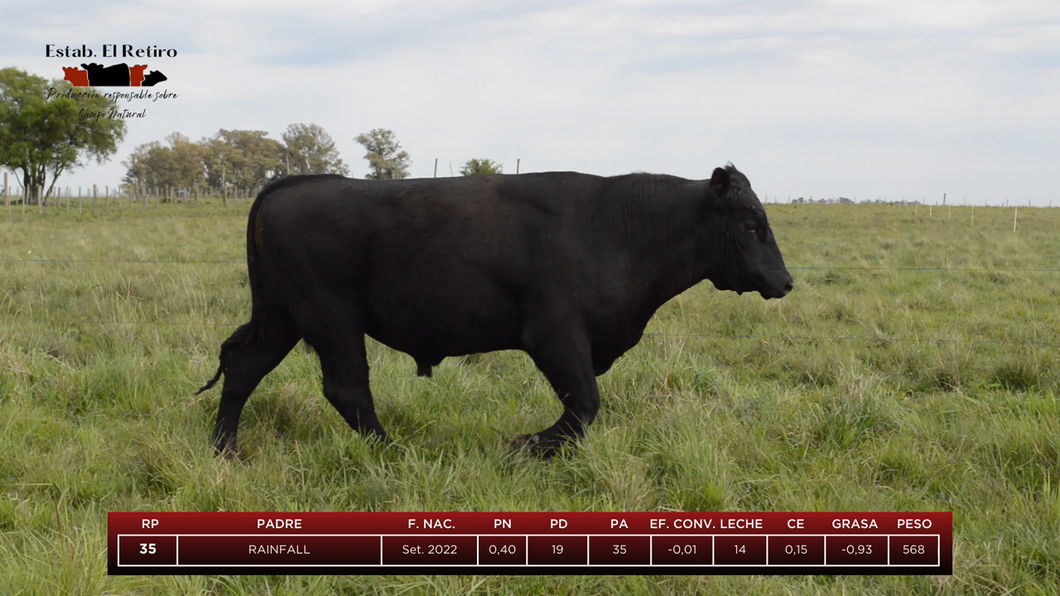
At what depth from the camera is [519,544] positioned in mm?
2953

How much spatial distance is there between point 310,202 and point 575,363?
5.36 feet

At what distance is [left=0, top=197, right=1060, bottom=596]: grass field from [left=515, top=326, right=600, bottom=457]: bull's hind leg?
14 cm

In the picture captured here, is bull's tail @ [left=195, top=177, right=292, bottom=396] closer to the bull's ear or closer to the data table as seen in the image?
the data table

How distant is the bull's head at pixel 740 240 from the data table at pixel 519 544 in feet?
4.83

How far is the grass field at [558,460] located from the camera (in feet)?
9.75

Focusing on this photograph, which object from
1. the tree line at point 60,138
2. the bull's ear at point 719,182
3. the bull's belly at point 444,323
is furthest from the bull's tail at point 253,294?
the tree line at point 60,138

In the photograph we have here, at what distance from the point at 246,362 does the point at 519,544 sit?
2229 mm

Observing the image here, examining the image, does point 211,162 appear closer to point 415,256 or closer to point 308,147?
point 308,147

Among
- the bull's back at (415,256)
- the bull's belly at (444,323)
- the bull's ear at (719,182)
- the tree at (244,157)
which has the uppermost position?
the tree at (244,157)

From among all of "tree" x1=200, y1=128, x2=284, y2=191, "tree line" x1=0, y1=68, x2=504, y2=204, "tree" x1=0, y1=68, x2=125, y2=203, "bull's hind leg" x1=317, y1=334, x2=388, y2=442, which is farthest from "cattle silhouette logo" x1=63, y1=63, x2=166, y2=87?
"tree" x1=200, y1=128, x2=284, y2=191

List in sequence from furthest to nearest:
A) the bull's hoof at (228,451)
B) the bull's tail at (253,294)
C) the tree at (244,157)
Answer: the tree at (244,157) → the bull's tail at (253,294) → the bull's hoof at (228,451)

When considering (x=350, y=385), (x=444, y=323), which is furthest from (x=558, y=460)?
(x=350, y=385)

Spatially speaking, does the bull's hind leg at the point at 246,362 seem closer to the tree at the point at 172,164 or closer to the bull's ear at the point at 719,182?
the bull's ear at the point at 719,182

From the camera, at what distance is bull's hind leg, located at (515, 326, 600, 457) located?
13.2 ft
